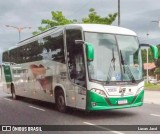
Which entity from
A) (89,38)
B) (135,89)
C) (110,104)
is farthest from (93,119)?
(89,38)

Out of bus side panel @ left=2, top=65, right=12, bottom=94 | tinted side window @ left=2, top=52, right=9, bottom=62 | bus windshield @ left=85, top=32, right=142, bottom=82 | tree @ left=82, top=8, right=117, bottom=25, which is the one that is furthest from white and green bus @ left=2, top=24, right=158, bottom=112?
tree @ left=82, top=8, right=117, bottom=25

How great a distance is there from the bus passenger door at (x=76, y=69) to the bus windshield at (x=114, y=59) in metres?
0.43

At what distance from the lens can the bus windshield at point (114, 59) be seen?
13.3 meters

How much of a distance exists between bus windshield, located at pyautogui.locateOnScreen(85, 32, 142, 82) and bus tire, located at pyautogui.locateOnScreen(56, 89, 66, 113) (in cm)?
260

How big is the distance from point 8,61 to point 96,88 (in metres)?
13.4

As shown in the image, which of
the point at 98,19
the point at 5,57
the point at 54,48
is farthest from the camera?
the point at 98,19

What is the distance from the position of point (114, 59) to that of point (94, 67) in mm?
887

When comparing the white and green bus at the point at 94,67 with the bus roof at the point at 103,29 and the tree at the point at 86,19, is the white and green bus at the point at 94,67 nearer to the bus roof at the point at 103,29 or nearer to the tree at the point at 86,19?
the bus roof at the point at 103,29

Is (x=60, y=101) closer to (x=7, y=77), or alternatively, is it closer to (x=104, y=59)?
(x=104, y=59)

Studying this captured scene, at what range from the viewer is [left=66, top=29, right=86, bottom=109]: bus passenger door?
13.5 m

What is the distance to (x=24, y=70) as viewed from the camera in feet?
69.4

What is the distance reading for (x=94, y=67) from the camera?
1321 cm

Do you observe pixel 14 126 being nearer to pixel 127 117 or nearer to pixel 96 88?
pixel 96 88

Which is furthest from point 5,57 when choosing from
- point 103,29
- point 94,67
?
point 94,67
